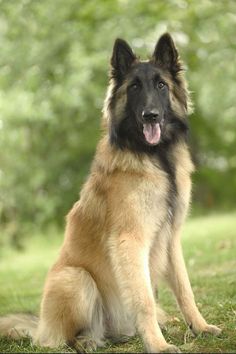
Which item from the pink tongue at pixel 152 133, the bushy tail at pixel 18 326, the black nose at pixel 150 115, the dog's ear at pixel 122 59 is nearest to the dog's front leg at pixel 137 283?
the pink tongue at pixel 152 133

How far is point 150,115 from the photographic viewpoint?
4.97m

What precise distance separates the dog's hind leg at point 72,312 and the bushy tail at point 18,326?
0.87 feet

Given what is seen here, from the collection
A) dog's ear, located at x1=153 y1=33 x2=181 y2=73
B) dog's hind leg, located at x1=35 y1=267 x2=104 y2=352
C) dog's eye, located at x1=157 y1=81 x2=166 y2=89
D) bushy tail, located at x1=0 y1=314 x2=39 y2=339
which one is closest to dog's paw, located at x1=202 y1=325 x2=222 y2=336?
dog's hind leg, located at x1=35 y1=267 x2=104 y2=352

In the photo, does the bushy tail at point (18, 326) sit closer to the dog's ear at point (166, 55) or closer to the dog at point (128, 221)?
the dog at point (128, 221)

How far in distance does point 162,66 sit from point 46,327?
2348 mm

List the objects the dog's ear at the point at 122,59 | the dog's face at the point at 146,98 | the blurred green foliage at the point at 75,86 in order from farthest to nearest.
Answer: the blurred green foliage at the point at 75,86 < the dog's ear at the point at 122,59 < the dog's face at the point at 146,98

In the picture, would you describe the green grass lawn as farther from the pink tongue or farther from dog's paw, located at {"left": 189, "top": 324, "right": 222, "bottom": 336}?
the pink tongue

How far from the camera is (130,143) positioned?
5184 millimetres

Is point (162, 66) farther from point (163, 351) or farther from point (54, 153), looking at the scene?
point (54, 153)

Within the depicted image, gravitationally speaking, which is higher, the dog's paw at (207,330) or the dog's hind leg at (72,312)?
the dog's hind leg at (72,312)

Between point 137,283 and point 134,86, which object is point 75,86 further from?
point 137,283

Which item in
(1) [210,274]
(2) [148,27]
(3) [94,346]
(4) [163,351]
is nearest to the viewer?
(4) [163,351]

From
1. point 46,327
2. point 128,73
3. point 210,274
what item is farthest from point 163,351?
point 210,274

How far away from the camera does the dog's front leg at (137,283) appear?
4.62 meters
